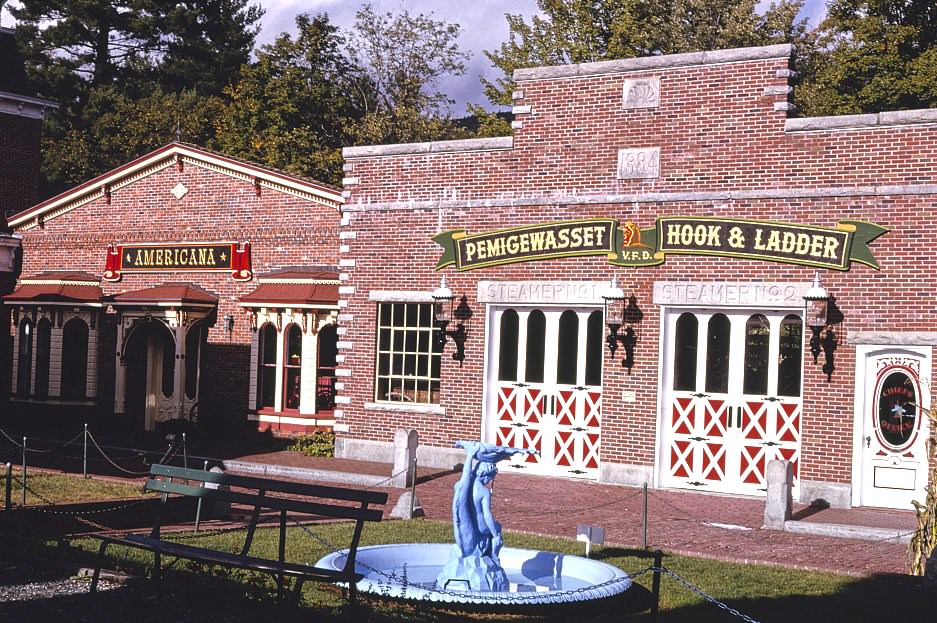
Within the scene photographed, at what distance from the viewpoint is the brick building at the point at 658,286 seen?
57.9 ft

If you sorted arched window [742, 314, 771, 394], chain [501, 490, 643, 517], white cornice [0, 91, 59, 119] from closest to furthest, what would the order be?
chain [501, 490, 643, 517] → arched window [742, 314, 771, 394] → white cornice [0, 91, 59, 119]

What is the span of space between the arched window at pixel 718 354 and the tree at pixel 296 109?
2588 centimetres

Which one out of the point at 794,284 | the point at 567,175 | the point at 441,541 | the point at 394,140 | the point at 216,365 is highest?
the point at 394,140

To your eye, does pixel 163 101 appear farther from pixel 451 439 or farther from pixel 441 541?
pixel 441 541

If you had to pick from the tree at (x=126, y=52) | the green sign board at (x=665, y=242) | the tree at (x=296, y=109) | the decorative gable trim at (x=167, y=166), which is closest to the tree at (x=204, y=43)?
the tree at (x=126, y=52)

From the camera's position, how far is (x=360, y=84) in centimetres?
4856

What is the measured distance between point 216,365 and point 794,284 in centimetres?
1309

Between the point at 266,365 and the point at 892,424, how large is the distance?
13140mm

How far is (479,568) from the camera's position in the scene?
10.9 m

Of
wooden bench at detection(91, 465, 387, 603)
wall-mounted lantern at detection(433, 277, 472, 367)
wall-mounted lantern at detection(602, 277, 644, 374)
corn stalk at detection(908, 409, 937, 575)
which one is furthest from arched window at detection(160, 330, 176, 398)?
corn stalk at detection(908, 409, 937, 575)

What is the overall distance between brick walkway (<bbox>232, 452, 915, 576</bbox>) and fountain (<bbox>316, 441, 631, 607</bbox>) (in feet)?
7.35

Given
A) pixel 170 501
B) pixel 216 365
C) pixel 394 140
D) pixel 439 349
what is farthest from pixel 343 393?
pixel 394 140

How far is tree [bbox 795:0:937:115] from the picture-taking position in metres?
35.3

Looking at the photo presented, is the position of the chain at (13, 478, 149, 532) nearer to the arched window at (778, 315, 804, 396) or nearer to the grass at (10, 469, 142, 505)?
the grass at (10, 469, 142, 505)
